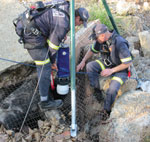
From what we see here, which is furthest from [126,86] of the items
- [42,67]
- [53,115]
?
[42,67]

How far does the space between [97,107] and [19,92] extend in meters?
1.48

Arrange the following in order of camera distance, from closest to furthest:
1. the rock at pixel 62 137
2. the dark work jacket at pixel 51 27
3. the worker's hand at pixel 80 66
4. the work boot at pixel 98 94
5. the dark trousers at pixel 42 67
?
the rock at pixel 62 137 → the dark work jacket at pixel 51 27 → the dark trousers at pixel 42 67 → the work boot at pixel 98 94 → the worker's hand at pixel 80 66

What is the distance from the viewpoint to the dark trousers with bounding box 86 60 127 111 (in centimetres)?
322

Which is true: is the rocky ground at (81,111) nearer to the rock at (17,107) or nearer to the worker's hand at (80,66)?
the rock at (17,107)

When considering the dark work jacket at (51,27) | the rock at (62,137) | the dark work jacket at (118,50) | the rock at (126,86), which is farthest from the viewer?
the rock at (126,86)

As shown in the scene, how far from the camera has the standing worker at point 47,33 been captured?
2.77 m

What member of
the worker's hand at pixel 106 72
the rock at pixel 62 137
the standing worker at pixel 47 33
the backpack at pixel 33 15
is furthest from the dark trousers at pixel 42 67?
the worker's hand at pixel 106 72

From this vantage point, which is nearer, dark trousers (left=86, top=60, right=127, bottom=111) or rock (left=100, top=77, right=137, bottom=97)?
dark trousers (left=86, top=60, right=127, bottom=111)

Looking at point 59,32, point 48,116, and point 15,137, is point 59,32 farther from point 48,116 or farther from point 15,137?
Result: point 15,137

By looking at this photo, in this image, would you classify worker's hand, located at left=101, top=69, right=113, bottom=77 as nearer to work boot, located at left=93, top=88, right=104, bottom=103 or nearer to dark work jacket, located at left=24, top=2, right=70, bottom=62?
work boot, located at left=93, top=88, right=104, bottom=103

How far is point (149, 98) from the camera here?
2.97 m

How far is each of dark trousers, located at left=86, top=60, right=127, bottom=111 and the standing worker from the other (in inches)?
34.3

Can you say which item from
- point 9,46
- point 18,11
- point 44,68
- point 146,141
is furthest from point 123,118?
point 18,11

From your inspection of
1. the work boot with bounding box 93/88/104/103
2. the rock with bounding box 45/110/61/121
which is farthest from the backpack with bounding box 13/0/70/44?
the work boot with bounding box 93/88/104/103
